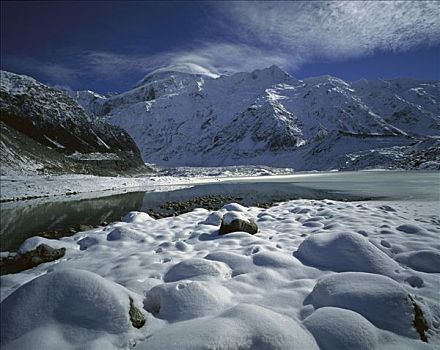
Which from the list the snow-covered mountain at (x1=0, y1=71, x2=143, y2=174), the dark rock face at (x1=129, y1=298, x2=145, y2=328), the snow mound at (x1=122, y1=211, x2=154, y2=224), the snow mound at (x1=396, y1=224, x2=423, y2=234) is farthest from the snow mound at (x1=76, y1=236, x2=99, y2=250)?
the snow-covered mountain at (x1=0, y1=71, x2=143, y2=174)

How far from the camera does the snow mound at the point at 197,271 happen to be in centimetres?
535

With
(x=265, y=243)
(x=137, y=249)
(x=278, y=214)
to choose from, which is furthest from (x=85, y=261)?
(x=278, y=214)

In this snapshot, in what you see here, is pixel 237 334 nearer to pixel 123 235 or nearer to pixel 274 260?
pixel 274 260

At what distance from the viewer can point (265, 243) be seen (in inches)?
301

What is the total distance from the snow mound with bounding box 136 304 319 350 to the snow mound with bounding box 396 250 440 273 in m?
3.87

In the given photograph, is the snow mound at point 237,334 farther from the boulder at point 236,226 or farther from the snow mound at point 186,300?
the boulder at point 236,226

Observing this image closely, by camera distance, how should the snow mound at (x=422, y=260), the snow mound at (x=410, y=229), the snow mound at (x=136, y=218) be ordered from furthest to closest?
the snow mound at (x=136, y=218), the snow mound at (x=410, y=229), the snow mound at (x=422, y=260)

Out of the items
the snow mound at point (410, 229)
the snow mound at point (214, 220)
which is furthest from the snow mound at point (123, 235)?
the snow mound at point (410, 229)

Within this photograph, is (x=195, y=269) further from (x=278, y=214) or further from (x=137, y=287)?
(x=278, y=214)

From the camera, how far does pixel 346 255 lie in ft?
19.5

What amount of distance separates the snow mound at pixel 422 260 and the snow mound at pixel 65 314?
19.1 feet

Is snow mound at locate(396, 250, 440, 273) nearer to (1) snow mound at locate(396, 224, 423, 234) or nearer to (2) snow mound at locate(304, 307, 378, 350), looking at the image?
(1) snow mound at locate(396, 224, 423, 234)

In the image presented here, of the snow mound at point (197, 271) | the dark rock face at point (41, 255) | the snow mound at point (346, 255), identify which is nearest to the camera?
the snow mound at point (197, 271)

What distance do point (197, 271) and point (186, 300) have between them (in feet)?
3.80
